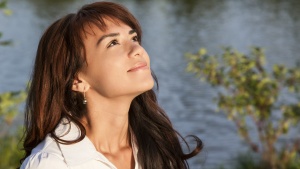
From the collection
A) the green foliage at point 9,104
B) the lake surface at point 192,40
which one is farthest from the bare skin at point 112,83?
the green foliage at point 9,104

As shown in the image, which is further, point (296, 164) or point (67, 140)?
point (296, 164)

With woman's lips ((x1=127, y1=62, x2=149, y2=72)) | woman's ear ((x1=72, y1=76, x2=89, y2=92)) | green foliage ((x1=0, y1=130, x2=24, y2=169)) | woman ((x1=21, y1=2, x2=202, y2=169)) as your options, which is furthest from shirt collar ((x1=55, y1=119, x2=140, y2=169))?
green foliage ((x1=0, y1=130, x2=24, y2=169))

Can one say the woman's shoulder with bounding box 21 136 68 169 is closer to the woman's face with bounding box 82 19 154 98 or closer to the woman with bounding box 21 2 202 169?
the woman with bounding box 21 2 202 169

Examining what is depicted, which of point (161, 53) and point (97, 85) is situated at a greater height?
point (97, 85)

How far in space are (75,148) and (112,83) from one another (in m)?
0.24

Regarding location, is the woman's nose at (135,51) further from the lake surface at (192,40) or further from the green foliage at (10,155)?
the green foliage at (10,155)

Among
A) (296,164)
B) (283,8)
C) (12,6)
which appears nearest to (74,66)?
(296,164)

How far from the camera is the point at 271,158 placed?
6.59 meters

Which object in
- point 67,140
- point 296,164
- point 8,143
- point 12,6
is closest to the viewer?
point 67,140

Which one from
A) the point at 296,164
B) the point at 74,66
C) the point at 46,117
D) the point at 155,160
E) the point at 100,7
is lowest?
the point at 296,164

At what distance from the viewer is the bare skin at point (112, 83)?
2506mm

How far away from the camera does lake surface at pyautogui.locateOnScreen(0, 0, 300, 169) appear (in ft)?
32.2

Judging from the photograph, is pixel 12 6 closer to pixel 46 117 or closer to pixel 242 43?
pixel 242 43

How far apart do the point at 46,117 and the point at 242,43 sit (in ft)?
43.0
